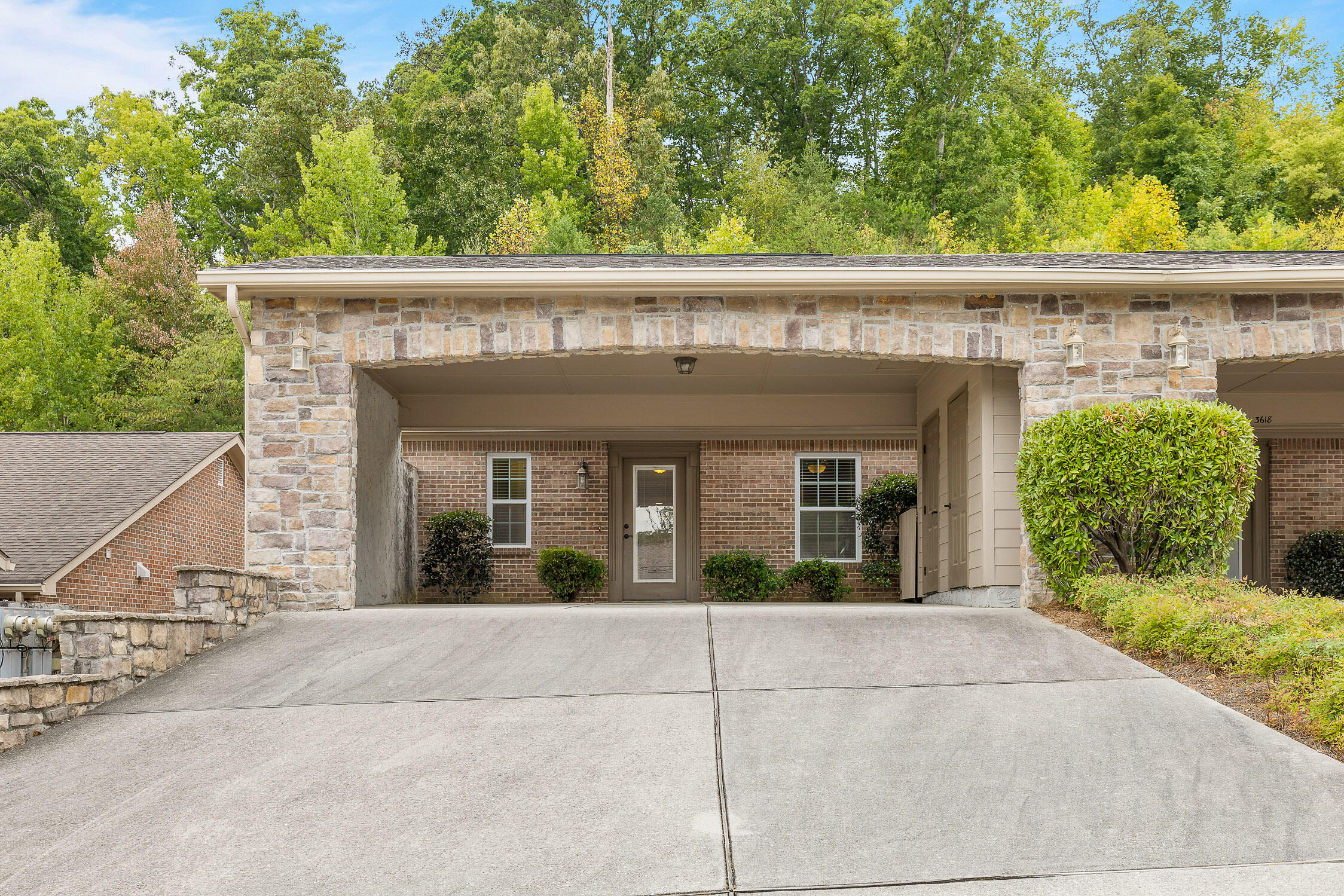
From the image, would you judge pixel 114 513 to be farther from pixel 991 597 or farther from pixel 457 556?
pixel 991 597

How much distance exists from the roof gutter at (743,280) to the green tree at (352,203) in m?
17.7

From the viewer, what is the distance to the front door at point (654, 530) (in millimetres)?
15008

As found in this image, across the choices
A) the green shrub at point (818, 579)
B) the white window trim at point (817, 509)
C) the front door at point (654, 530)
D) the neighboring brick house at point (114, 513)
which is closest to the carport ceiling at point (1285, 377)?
the white window trim at point (817, 509)

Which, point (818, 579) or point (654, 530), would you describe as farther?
point (654, 530)

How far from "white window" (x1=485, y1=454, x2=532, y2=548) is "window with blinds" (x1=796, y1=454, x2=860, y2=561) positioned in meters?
3.85

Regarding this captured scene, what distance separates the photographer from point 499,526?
49.5ft

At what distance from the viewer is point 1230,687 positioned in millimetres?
5535

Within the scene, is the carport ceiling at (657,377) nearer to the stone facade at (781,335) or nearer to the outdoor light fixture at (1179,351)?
the stone facade at (781,335)

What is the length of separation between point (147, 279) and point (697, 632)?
2337 cm

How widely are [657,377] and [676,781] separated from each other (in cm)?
776

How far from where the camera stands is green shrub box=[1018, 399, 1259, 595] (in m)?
7.57

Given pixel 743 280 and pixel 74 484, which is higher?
pixel 743 280

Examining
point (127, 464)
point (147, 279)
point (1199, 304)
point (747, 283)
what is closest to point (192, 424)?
point (147, 279)

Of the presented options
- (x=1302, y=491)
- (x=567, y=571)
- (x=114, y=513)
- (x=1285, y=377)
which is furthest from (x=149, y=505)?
(x=1302, y=491)
